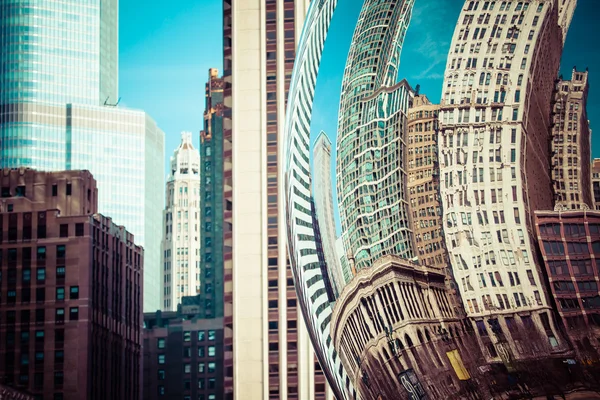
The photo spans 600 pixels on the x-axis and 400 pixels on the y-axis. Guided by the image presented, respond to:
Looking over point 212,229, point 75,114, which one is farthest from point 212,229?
point 75,114

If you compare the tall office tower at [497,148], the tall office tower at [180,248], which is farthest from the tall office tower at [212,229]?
the tall office tower at [497,148]

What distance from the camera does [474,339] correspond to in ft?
9.38

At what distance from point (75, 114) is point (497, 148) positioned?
133149 millimetres

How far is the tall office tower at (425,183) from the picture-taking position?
2926 mm

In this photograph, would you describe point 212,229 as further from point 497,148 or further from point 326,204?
point 497,148

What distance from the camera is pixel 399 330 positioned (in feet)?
10.2

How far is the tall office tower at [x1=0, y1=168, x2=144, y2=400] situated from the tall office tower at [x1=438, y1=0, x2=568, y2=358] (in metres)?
85.8

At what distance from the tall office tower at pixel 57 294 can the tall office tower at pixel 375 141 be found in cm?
8527

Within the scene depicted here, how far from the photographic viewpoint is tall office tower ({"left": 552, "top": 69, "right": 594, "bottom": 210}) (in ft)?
8.82

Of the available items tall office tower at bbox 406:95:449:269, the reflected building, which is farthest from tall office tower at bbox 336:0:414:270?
the reflected building

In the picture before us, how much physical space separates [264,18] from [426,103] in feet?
316

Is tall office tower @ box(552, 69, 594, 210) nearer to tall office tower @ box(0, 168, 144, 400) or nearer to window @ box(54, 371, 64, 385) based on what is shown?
tall office tower @ box(0, 168, 144, 400)

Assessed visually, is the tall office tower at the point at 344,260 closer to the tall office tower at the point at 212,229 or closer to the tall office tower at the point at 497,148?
the tall office tower at the point at 497,148

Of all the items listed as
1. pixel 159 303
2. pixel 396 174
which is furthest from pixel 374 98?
pixel 159 303
